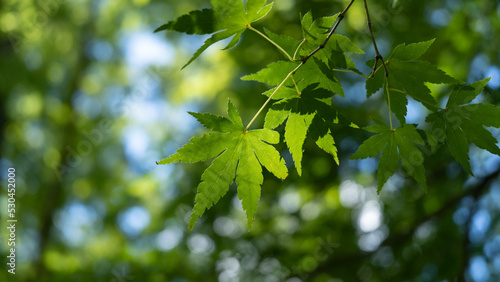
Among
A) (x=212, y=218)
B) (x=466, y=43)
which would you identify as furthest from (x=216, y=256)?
(x=466, y=43)

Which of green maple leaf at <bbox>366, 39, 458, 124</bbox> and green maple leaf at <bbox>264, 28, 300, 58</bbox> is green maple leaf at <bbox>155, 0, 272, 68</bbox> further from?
green maple leaf at <bbox>366, 39, 458, 124</bbox>

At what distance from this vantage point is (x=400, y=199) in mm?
3127

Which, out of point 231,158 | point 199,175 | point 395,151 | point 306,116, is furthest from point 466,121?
point 199,175

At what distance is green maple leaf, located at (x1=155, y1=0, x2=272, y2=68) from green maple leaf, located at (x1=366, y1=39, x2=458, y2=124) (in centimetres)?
41

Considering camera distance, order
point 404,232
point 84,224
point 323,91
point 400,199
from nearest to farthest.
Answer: point 323,91 → point 404,232 → point 400,199 → point 84,224

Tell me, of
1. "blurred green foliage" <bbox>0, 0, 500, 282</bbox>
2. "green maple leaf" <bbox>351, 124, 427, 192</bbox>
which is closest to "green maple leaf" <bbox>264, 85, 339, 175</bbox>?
"green maple leaf" <bbox>351, 124, 427, 192</bbox>

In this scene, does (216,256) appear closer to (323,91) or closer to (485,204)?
(485,204)

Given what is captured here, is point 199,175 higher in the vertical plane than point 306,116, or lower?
higher

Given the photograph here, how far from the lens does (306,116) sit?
1.14 m

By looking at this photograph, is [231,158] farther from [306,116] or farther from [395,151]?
[395,151]

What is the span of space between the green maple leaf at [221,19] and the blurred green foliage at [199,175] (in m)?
1.32

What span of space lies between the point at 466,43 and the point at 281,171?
2.71m

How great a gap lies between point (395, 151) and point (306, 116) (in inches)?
13.5

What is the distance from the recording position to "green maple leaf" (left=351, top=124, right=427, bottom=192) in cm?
119
